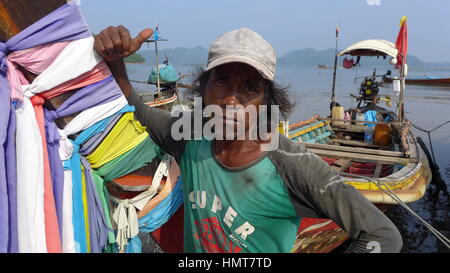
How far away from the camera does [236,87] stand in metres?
1.55

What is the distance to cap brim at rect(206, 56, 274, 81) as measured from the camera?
1452 mm

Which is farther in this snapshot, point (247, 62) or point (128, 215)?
point (128, 215)

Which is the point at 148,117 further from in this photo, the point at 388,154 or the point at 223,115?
the point at 388,154

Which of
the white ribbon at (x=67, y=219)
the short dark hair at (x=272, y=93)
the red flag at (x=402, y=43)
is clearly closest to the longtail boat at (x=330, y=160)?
the white ribbon at (x=67, y=219)

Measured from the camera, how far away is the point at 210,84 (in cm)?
164

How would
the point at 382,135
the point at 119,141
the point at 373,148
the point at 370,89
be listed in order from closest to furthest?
the point at 119,141 < the point at 382,135 < the point at 373,148 < the point at 370,89

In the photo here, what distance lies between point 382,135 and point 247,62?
836 cm

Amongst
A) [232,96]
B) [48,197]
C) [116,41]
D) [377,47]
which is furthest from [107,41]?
[377,47]

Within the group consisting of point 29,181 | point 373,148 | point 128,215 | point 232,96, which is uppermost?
point 232,96

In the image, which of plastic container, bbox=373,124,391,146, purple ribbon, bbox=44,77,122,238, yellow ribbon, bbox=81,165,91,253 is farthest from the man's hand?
plastic container, bbox=373,124,391,146

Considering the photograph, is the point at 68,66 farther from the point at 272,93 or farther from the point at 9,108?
the point at 272,93

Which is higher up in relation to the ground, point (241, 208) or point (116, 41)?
point (116, 41)

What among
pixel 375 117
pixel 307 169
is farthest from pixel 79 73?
pixel 375 117
